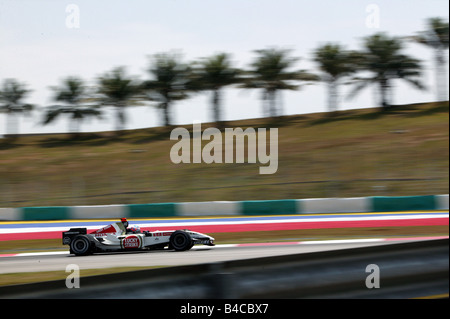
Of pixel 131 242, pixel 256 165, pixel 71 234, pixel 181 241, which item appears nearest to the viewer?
pixel 181 241

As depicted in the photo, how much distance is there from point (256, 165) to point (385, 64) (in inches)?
594

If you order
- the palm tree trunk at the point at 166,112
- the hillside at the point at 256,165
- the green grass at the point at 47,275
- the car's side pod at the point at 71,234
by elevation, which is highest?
the palm tree trunk at the point at 166,112

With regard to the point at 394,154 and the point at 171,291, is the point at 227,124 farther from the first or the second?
the point at 171,291

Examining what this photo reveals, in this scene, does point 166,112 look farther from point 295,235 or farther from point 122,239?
point 122,239

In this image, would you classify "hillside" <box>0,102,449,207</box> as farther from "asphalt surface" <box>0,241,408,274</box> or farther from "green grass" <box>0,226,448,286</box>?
"asphalt surface" <box>0,241,408,274</box>

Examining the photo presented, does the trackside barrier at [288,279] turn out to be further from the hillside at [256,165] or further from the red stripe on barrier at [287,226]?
the hillside at [256,165]

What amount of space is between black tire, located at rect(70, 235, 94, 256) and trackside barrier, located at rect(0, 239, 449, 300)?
5238mm

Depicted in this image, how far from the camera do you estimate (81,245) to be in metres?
9.62

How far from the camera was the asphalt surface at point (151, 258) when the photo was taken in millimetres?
8375

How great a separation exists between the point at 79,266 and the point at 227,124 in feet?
73.4

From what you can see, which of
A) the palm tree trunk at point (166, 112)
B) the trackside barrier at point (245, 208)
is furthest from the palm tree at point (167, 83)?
the trackside barrier at point (245, 208)

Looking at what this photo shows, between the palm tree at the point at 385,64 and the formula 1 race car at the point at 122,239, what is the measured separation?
80.2 ft

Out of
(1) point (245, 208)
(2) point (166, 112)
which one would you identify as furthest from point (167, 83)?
(1) point (245, 208)

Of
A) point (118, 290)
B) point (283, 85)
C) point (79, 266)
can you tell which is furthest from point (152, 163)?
point (118, 290)
